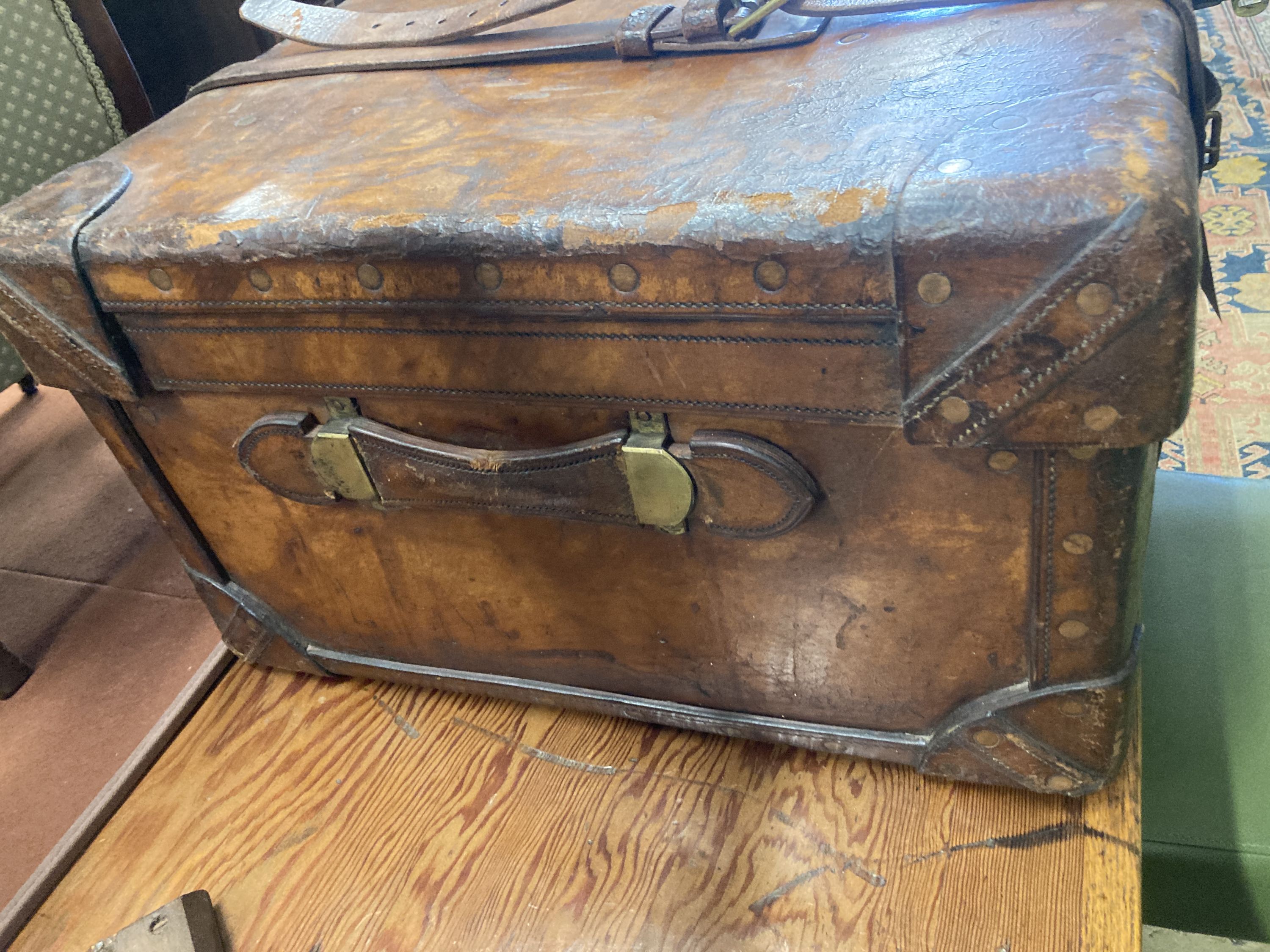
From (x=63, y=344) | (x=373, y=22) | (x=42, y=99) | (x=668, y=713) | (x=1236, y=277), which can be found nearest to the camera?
(x=63, y=344)

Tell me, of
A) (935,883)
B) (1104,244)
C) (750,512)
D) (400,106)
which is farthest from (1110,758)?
(400,106)

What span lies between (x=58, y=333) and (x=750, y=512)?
0.65 metres

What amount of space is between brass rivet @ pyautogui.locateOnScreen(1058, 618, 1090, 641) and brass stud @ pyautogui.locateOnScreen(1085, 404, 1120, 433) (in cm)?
20

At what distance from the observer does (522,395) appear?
2.53ft

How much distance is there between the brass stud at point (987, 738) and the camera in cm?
83

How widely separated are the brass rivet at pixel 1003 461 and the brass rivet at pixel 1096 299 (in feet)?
0.43

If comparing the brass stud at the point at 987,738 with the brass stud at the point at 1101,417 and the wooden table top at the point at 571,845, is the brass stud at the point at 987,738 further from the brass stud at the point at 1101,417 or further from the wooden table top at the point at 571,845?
the brass stud at the point at 1101,417

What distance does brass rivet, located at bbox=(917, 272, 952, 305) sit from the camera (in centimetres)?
59

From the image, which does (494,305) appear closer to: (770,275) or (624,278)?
(624,278)

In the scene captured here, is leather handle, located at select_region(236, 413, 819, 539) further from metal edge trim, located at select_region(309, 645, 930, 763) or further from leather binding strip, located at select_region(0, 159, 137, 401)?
metal edge trim, located at select_region(309, 645, 930, 763)

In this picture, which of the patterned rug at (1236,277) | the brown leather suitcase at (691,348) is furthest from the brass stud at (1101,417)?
the patterned rug at (1236,277)

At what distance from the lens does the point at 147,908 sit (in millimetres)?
956

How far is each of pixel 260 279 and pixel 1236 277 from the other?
87.7 inches

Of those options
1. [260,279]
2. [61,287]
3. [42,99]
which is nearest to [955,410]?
[260,279]
